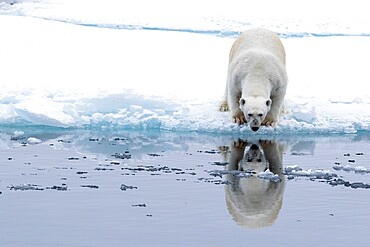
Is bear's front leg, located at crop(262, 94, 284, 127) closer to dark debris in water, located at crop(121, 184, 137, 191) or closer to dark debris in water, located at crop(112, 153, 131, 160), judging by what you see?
dark debris in water, located at crop(112, 153, 131, 160)

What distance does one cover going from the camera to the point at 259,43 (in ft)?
31.2

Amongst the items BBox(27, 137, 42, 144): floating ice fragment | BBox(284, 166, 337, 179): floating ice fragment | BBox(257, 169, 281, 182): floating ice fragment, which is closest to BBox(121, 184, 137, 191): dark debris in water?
BBox(257, 169, 281, 182): floating ice fragment

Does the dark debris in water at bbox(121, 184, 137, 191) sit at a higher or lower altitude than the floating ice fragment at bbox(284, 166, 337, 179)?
lower

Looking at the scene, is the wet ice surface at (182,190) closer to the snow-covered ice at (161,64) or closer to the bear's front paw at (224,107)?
the snow-covered ice at (161,64)

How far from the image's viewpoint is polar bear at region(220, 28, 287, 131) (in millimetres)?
8328

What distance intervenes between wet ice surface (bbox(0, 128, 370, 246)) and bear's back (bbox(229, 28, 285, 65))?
102cm

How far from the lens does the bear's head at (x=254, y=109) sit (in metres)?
8.14

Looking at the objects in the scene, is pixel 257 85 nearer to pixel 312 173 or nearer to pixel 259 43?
pixel 259 43

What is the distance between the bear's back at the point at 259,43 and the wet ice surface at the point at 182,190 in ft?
3.34

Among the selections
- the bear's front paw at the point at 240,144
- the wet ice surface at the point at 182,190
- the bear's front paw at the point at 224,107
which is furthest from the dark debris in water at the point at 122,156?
the bear's front paw at the point at 224,107

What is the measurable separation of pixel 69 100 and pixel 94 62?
108 inches

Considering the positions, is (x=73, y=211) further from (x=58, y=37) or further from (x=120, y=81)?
(x=58, y=37)

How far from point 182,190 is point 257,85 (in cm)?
249

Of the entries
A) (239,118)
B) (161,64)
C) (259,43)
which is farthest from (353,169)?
(161,64)
